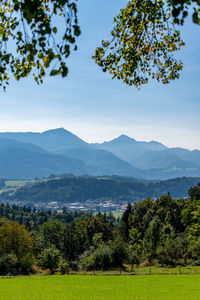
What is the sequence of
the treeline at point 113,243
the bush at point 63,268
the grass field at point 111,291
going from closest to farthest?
the grass field at point 111,291 < the bush at point 63,268 < the treeline at point 113,243

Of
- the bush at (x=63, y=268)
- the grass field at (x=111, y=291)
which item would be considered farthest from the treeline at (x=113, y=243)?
the grass field at (x=111, y=291)

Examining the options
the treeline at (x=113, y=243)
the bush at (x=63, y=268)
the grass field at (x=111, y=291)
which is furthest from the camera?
the treeline at (x=113, y=243)

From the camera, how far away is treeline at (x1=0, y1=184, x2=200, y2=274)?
5073 centimetres

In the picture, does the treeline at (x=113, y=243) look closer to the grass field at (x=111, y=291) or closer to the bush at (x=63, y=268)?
the bush at (x=63, y=268)

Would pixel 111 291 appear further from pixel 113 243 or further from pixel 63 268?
pixel 113 243

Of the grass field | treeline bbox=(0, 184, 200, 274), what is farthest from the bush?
the grass field

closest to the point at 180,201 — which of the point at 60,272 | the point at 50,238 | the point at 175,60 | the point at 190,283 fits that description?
the point at 50,238

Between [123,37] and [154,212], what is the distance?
73.5 m

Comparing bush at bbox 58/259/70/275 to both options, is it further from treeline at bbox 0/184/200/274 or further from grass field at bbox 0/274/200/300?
grass field at bbox 0/274/200/300

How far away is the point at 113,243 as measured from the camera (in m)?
52.4

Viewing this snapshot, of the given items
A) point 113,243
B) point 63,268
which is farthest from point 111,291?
point 113,243

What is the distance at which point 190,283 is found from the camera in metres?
32.7

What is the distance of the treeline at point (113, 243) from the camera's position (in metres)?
50.7

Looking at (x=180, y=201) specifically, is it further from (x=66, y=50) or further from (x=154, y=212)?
(x=66, y=50)
